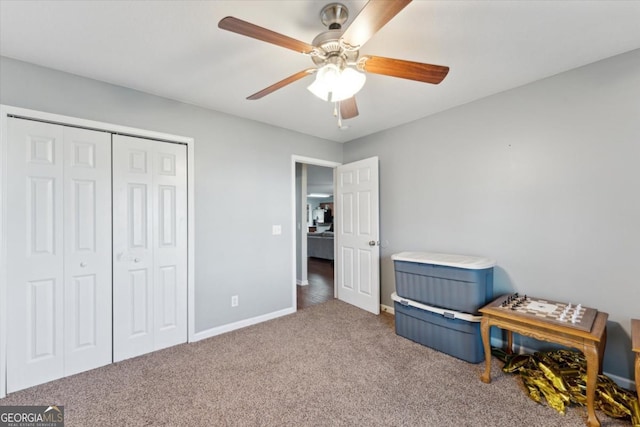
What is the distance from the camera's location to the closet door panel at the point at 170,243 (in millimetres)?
2580

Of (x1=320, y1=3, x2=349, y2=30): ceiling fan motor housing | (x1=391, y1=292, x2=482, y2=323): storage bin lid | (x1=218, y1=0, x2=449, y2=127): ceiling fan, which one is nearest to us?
(x1=218, y1=0, x2=449, y2=127): ceiling fan

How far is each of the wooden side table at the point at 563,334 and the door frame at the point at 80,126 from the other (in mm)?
2639

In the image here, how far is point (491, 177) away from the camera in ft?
8.61

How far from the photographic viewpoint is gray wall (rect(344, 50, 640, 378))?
1956 mm

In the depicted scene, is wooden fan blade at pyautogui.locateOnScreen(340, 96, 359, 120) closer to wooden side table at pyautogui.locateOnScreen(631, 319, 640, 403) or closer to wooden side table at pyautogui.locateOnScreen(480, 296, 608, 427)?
wooden side table at pyautogui.locateOnScreen(480, 296, 608, 427)

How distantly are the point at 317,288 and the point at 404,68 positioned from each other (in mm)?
3933

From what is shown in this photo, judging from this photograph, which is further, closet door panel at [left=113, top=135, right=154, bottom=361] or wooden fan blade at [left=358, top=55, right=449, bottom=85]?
closet door panel at [left=113, top=135, right=154, bottom=361]

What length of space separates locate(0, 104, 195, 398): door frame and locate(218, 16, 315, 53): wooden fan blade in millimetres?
1692

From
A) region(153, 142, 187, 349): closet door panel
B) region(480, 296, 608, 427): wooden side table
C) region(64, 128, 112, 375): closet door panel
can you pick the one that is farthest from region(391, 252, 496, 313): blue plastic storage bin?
region(64, 128, 112, 375): closet door panel

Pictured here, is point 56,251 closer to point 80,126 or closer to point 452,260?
point 80,126

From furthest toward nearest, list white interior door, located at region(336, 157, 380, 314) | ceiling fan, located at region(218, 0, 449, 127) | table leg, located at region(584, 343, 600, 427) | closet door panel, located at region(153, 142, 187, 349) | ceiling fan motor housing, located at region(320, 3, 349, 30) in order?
white interior door, located at region(336, 157, 380, 314), closet door panel, located at region(153, 142, 187, 349), table leg, located at region(584, 343, 600, 427), ceiling fan motor housing, located at region(320, 3, 349, 30), ceiling fan, located at region(218, 0, 449, 127)

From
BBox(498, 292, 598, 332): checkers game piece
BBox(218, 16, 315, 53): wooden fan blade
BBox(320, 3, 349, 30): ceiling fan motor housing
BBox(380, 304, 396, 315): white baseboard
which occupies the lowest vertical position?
BBox(380, 304, 396, 315): white baseboard

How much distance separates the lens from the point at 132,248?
2449mm

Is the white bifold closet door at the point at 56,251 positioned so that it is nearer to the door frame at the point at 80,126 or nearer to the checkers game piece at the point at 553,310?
the door frame at the point at 80,126
